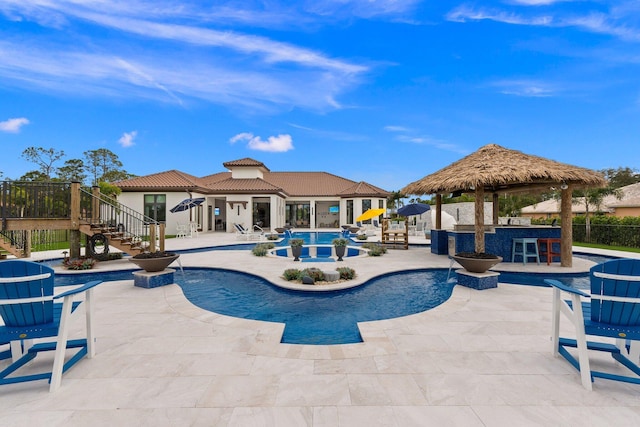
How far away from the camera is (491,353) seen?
3.49 m

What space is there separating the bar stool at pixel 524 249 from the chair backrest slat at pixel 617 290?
7.53 m

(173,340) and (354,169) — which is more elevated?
(354,169)

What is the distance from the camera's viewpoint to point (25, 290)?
2799 mm

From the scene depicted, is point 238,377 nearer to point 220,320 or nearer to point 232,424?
point 232,424

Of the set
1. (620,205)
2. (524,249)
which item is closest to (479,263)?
(524,249)

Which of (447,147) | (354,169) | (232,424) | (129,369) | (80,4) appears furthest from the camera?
(354,169)

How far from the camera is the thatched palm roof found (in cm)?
846

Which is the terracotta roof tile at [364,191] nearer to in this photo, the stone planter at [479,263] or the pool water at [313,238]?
the pool water at [313,238]

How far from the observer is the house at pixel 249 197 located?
2088 cm

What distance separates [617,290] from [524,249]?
7617 mm

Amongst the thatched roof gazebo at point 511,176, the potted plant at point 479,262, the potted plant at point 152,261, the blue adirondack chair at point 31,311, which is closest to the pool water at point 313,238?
the thatched roof gazebo at point 511,176

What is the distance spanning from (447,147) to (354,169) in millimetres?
10925

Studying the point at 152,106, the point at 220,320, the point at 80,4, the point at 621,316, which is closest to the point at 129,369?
the point at 220,320

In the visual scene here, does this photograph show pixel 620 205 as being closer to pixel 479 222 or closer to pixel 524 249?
pixel 524 249
